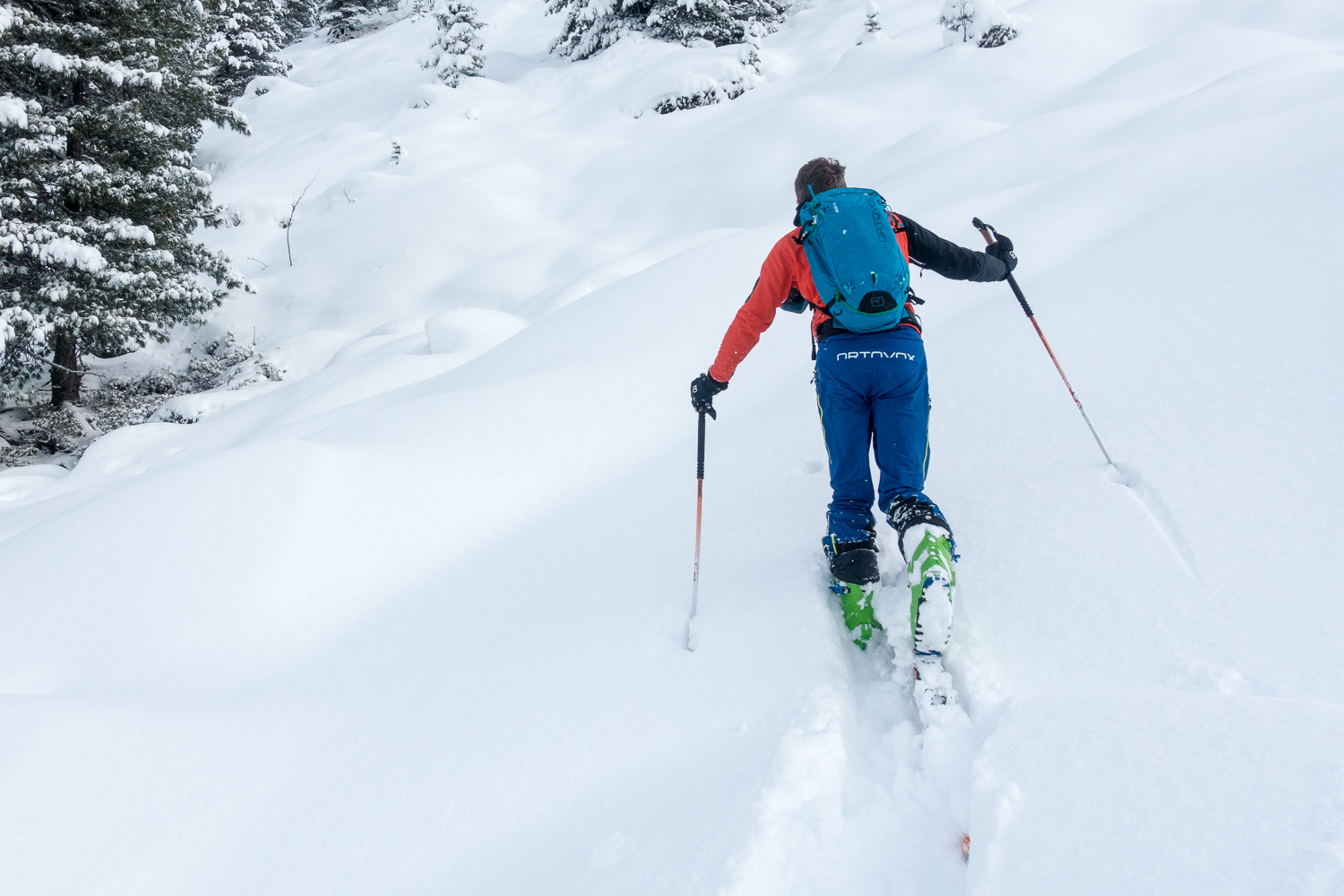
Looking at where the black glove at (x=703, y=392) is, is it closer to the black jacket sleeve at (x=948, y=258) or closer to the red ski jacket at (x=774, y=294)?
the red ski jacket at (x=774, y=294)

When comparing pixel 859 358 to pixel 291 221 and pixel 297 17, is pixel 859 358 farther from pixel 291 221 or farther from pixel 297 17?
pixel 297 17

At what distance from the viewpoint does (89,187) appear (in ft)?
28.1

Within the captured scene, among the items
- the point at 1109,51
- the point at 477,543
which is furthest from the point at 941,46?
the point at 477,543

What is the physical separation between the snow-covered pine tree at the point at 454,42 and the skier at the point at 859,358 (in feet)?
71.4

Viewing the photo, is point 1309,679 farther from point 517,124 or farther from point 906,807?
point 517,124

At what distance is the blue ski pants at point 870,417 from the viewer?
8.74ft

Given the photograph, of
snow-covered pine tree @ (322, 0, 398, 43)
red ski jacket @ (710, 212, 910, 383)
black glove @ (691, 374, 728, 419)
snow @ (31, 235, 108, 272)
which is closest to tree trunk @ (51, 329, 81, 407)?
snow @ (31, 235, 108, 272)

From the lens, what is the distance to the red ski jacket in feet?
9.00

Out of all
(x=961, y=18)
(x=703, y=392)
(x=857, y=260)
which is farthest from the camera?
(x=961, y=18)

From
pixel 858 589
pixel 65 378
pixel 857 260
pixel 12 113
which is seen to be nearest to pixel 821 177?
pixel 857 260

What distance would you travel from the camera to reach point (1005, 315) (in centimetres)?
436

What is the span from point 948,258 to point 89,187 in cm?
1063

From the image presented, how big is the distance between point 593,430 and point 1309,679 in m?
3.48

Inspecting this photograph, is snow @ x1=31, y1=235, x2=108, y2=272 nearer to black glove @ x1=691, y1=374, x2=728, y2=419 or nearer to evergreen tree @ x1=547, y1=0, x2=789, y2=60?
black glove @ x1=691, y1=374, x2=728, y2=419
